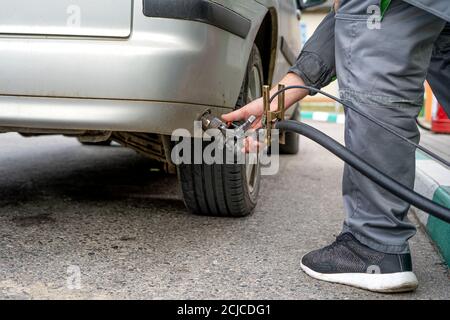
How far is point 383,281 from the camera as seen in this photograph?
1.54 metres

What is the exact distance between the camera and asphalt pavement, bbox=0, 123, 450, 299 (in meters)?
1.56

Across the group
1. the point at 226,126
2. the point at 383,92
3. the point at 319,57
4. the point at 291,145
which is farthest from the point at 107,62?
the point at 291,145

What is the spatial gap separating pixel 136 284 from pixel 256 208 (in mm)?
1126

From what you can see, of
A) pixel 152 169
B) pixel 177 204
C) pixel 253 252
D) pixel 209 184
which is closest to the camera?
pixel 253 252

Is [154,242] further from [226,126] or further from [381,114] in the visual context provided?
[381,114]

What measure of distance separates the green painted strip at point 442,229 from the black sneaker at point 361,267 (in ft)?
1.33

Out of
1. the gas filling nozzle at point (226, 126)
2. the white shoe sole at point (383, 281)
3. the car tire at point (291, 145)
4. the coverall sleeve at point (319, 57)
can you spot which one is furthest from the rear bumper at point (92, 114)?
the car tire at point (291, 145)

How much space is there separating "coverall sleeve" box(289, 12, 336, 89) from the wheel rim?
412 mm

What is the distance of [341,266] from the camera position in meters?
1.63

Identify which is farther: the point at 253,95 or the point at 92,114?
the point at 253,95

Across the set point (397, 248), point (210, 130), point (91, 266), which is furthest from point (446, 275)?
point (91, 266)

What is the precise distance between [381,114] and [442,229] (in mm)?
726

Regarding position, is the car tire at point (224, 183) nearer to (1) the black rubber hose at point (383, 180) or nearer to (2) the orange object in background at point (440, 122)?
(1) the black rubber hose at point (383, 180)

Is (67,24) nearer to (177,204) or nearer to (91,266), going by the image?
(91,266)
